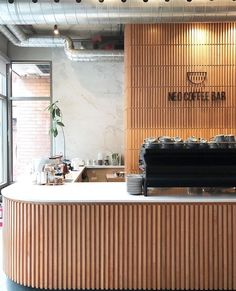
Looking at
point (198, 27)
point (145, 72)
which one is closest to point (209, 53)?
point (198, 27)

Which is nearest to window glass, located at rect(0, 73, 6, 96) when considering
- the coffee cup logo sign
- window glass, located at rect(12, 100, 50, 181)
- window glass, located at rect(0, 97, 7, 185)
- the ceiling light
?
window glass, located at rect(0, 97, 7, 185)

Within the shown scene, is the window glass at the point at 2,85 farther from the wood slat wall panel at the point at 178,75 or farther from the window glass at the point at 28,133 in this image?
the wood slat wall panel at the point at 178,75

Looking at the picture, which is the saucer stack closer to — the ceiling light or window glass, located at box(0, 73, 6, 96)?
the ceiling light

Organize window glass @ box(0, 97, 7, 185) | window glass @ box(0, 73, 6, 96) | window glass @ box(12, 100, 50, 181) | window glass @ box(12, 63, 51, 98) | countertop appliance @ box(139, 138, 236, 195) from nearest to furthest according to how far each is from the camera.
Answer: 1. countertop appliance @ box(139, 138, 236, 195)
2. window glass @ box(0, 73, 6, 96)
3. window glass @ box(0, 97, 7, 185)
4. window glass @ box(12, 63, 51, 98)
5. window glass @ box(12, 100, 50, 181)

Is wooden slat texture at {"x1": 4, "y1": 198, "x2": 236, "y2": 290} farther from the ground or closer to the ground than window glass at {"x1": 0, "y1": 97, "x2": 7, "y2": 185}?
closer to the ground

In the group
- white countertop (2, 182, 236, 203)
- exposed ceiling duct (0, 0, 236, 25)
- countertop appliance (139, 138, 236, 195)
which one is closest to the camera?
white countertop (2, 182, 236, 203)

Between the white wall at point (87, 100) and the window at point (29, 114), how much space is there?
1.24 feet

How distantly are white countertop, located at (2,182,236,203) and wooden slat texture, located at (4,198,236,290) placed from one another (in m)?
0.06

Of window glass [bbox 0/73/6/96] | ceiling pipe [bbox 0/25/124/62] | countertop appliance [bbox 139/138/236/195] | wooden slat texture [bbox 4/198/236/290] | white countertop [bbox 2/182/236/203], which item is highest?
ceiling pipe [bbox 0/25/124/62]

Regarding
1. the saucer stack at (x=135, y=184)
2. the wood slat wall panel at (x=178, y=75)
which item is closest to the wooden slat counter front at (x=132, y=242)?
the saucer stack at (x=135, y=184)

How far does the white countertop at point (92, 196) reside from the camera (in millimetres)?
3666

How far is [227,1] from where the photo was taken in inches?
206

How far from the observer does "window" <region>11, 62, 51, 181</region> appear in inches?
376

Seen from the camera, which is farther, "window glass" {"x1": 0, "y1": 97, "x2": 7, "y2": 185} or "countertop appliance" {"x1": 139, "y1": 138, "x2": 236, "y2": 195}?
"window glass" {"x1": 0, "y1": 97, "x2": 7, "y2": 185}
